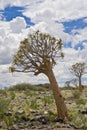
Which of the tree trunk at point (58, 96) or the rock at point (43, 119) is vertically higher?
the tree trunk at point (58, 96)

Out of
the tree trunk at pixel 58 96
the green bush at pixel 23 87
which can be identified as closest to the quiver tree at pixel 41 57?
the tree trunk at pixel 58 96

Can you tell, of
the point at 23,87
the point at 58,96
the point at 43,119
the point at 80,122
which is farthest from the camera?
the point at 23,87

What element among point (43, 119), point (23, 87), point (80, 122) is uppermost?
point (43, 119)

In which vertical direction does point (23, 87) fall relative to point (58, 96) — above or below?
below

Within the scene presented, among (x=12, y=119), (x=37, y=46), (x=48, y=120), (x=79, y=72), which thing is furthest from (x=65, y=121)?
(x=79, y=72)

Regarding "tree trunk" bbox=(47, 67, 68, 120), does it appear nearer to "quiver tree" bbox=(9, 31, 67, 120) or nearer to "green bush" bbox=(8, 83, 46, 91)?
"quiver tree" bbox=(9, 31, 67, 120)

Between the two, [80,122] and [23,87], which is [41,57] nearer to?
[80,122]

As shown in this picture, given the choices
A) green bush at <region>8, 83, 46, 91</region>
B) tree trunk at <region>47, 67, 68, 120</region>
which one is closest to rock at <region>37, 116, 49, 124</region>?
tree trunk at <region>47, 67, 68, 120</region>

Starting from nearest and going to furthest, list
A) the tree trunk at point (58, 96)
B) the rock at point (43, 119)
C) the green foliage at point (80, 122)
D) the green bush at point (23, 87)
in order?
1. the green foliage at point (80, 122)
2. the rock at point (43, 119)
3. the tree trunk at point (58, 96)
4. the green bush at point (23, 87)

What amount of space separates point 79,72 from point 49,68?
80.9ft

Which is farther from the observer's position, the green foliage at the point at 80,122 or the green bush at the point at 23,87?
the green bush at the point at 23,87

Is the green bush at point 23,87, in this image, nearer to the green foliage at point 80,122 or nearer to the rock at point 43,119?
the rock at point 43,119

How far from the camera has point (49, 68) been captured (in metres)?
16.9

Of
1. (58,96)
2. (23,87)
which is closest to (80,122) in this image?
(58,96)
